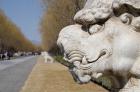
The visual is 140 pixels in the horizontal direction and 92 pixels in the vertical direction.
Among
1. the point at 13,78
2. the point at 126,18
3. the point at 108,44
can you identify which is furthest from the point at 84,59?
the point at 13,78

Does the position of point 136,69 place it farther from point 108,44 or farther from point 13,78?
point 13,78

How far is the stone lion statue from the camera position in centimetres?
154

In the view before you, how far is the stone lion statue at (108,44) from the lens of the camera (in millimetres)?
1536

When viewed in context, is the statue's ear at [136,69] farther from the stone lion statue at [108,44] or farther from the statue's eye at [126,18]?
the statue's eye at [126,18]

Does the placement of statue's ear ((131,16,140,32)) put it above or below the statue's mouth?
above

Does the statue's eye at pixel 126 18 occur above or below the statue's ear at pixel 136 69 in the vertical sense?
A: above

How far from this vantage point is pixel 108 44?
5.13 ft

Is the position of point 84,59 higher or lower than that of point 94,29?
lower

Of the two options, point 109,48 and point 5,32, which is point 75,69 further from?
point 5,32

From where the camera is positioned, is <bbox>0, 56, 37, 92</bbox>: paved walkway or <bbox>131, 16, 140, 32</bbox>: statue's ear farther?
<bbox>0, 56, 37, 92</bbox>: paved walkway

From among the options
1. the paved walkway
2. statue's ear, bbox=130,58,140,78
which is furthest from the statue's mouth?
the paved walkway

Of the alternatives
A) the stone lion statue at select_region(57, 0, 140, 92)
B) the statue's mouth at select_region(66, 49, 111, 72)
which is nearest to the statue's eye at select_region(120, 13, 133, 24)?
the stone lion statue at select_region(57, 0, 140, 92)

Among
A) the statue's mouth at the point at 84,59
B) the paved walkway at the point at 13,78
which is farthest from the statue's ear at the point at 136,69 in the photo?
the paved walkway at the point at 13,78

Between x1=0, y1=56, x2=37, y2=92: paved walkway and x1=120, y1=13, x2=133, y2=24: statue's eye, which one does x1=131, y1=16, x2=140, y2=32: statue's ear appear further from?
x1=0, y1=56, x2=37, y2=92: paved walkway
